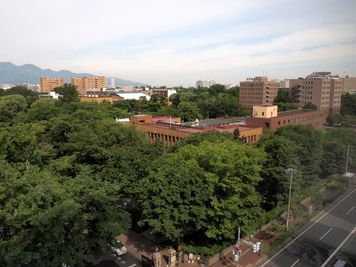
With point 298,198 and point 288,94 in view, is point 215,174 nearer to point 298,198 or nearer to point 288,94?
point 298,198

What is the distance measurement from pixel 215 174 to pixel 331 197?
16590 millimetres

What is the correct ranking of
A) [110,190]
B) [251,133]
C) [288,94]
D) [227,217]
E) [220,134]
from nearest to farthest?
[110,190] → [227,217] → [220,134] → [251,133] → [288,94]

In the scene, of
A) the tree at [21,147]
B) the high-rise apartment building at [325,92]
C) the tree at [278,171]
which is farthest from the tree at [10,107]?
the high-rise apartment building at [325,92]

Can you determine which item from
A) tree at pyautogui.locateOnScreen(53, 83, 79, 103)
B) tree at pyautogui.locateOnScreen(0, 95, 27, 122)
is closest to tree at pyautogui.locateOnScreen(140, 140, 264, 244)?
tree at pyautogui.locateOnScreen(0, 95, 27, 122)

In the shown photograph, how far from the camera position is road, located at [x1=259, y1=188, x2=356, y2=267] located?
19.8m

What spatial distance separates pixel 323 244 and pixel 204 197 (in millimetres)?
9745

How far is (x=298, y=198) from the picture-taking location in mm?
25484

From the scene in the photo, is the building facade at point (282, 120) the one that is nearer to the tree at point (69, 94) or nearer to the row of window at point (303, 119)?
the row of window at point (303, 119)

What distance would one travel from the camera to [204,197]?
19.7m

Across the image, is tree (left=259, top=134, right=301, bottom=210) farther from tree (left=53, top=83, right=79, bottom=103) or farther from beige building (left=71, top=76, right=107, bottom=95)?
beige building (left=71, top=76, right=107, bottom=95)

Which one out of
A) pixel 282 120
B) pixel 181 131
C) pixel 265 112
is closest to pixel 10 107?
pixel 181 131

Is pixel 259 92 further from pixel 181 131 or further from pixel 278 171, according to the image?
pixel 278 171

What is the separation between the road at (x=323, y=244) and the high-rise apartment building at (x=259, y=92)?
72.0 metres

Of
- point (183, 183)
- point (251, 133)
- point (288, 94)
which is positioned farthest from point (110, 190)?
point (288, 94)
